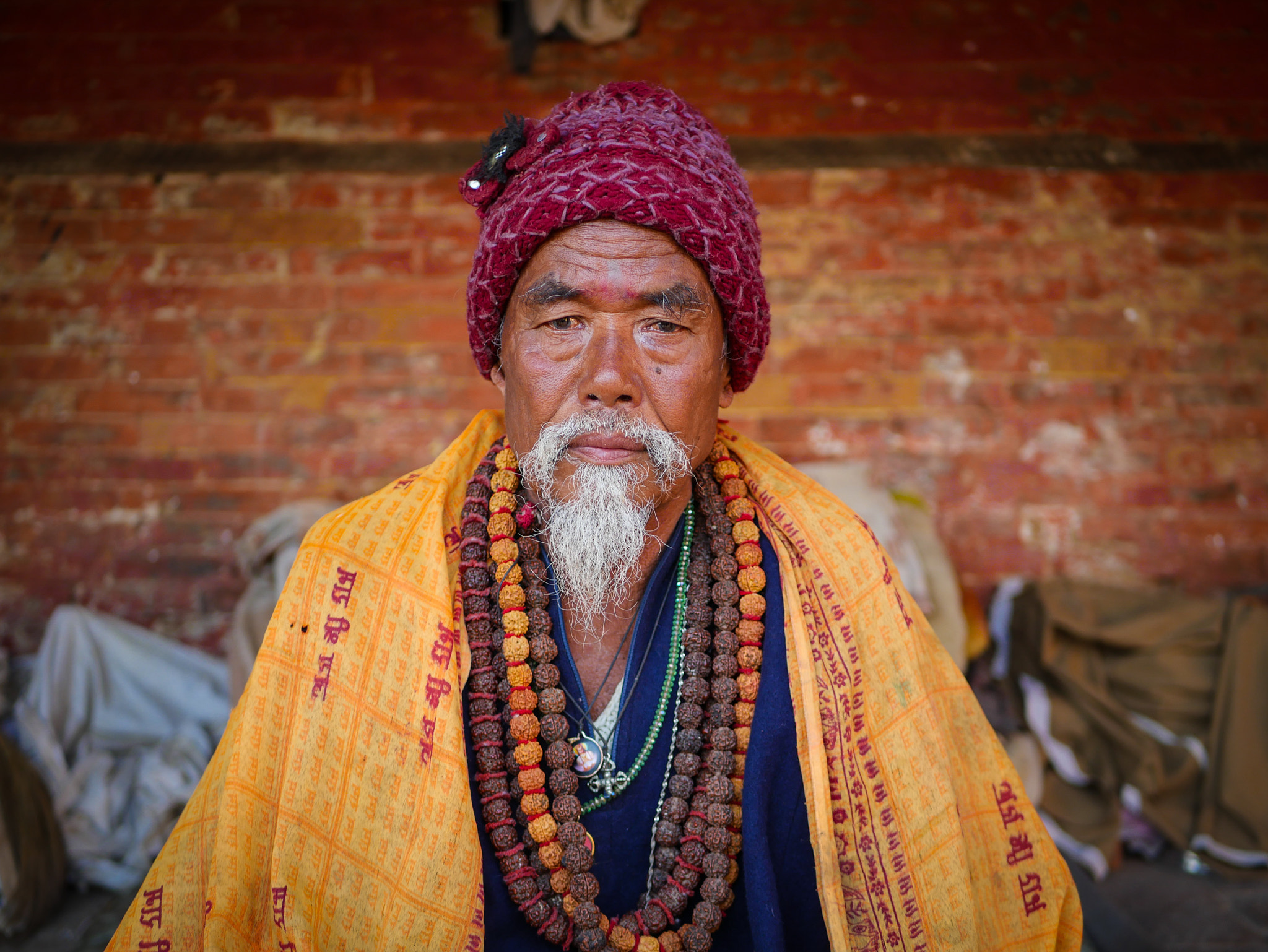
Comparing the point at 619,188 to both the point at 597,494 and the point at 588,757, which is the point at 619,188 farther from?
the point at 588,757

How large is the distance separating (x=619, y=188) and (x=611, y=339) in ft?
0.96

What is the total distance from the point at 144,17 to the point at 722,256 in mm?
3454

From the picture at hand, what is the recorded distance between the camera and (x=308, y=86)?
3.86 m

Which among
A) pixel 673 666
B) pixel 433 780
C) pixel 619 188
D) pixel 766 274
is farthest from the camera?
pixel 766 274

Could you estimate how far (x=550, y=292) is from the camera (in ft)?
5.78

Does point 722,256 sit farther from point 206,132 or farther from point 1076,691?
point 206,132

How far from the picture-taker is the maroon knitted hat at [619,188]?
5.66 feet

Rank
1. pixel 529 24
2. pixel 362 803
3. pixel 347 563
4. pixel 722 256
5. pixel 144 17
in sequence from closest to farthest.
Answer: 1. pixel 362 803
2. pixel 347 563
3. pixel 722 256
4. pixel 529 24
5. pixel 144 17

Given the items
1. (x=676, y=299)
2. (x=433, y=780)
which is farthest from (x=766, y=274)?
(x=433, y=780)

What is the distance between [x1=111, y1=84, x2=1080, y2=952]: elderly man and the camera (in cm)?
154

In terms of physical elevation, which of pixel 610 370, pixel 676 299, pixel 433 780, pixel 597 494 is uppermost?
pixel 676 299

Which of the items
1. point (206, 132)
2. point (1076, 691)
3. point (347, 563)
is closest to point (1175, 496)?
point (1076, 691)

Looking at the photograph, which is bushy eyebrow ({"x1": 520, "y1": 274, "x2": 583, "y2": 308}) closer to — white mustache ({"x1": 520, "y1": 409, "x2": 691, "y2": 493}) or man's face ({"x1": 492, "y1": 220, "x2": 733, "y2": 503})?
man's face ({"x1": 492, "y1": 220, "x2": 733, "y2": 503})

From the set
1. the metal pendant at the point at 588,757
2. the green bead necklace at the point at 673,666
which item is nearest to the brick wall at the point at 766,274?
the green bead necklace at the point at 673,666
